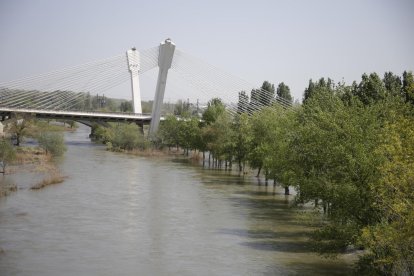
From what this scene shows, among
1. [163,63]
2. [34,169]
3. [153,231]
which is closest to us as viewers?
[153,231]

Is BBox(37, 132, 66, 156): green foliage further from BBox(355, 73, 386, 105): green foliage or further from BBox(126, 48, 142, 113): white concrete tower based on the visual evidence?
BBox(355, 73, 386, 105): green foliage

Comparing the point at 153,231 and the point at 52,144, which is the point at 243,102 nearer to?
the point at 52,144

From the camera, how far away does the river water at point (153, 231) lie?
21672 millimetres

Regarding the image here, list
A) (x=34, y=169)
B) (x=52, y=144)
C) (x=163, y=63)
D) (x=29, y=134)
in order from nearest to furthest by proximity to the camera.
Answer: (x=34, y=169) → (x=52, y=144) → (x=163, y=63) → (x=29, y=134)

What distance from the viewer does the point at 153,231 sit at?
2711cm

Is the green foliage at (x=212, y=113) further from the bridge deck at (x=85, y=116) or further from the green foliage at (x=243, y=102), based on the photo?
the bridge deck at (x=85, y=116)

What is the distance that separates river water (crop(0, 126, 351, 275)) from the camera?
2167 centimetres

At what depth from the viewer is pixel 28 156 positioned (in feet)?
182

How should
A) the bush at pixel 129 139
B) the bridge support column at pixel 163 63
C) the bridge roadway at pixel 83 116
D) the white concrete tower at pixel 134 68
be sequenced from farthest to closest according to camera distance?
the bridge roadway at pixel 83 116 < the white concrete tower at pixel 134 68 < the bush at pixel 129 139 < the bridge support column at pixel 163 63

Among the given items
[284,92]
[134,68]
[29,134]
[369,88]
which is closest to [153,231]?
[369,88]

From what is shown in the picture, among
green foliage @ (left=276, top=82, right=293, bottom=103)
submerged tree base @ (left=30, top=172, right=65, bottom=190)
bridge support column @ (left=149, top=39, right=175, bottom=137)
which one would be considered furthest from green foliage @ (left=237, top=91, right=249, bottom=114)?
submerged tree base @ (left=30, top=172, right=65, bottom=190)

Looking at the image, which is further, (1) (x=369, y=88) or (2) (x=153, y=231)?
(1) (x=369, y=88)

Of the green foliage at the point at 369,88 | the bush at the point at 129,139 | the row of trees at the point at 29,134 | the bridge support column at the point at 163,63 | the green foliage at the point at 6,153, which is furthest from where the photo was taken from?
the bush at the point at 129,139

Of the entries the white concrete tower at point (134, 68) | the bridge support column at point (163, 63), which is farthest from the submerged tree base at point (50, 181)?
the white concrete tower at point (134, 68)
